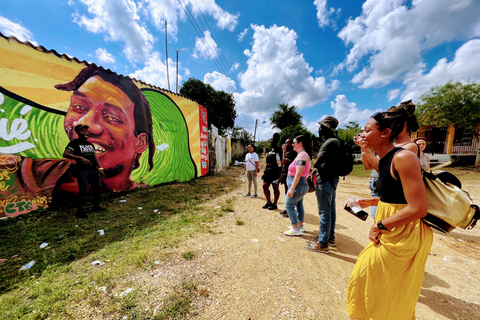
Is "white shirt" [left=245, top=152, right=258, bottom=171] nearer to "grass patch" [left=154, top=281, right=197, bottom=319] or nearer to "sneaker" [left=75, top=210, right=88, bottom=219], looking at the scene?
"grass patch" [left=154, top=281, right=197, bottom=319]

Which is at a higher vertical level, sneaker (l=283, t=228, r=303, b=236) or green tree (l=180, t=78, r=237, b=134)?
green tree (l=180, t=78, r=237, b=134)

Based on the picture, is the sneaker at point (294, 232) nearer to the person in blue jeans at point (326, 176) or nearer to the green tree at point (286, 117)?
the person in blue jeans at point (326, 176)

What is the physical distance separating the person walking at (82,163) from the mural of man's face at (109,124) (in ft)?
3.51

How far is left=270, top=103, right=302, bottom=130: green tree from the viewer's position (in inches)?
1204

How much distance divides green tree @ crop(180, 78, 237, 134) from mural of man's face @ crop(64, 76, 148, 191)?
14724 mm

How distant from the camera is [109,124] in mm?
5379

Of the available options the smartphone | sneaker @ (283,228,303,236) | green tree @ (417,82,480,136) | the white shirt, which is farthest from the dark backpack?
green tree @ (417,82,480,136)

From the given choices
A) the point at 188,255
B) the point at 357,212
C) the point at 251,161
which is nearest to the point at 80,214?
the point at 188,255

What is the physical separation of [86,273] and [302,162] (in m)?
3.31

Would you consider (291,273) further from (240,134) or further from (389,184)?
(240,134)

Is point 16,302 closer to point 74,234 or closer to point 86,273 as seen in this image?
point 86,273

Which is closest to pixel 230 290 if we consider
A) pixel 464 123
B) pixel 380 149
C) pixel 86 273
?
pixel 86 273

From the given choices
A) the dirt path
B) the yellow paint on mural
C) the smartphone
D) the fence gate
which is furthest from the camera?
the fence gate

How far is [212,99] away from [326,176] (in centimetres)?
2052
